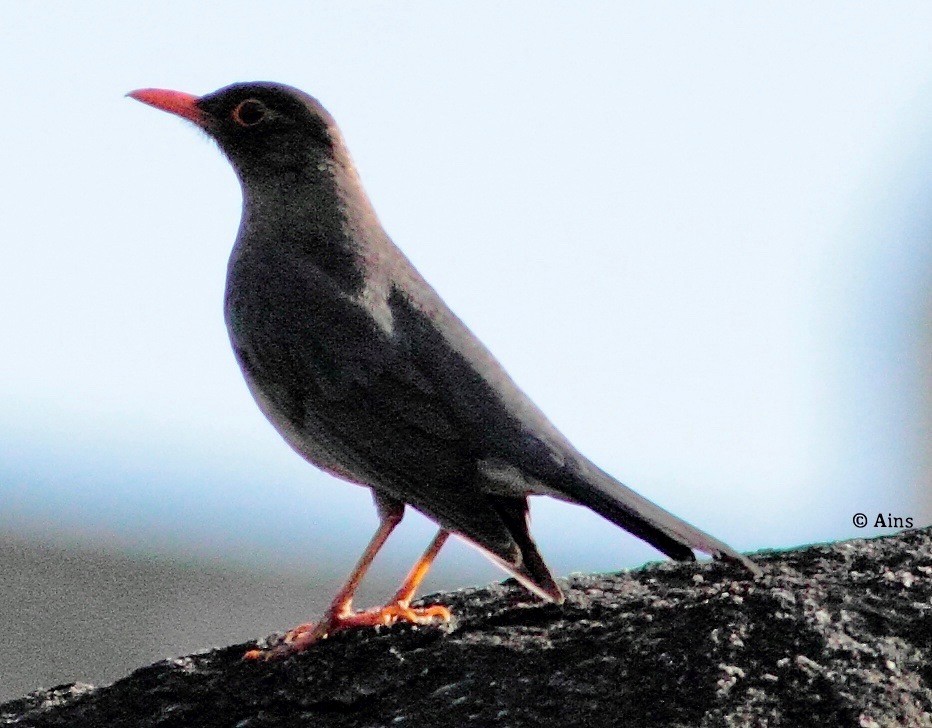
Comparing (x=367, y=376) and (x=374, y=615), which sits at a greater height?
(x=367, y=376)

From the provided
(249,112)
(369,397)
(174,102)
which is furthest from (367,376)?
(174,102)

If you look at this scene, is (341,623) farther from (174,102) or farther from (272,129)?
(174,102)

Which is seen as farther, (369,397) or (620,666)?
(369,397)

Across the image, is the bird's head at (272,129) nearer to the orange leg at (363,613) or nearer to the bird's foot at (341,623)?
the orange leg at (363,613)

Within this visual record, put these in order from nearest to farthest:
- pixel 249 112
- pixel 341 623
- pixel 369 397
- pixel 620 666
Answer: pixel 620 666
pixel 369 397
pixel 341 623
pixel 249 112

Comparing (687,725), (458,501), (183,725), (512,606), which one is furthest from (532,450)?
(183,725)

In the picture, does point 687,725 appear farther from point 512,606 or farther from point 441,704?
point 512,606
